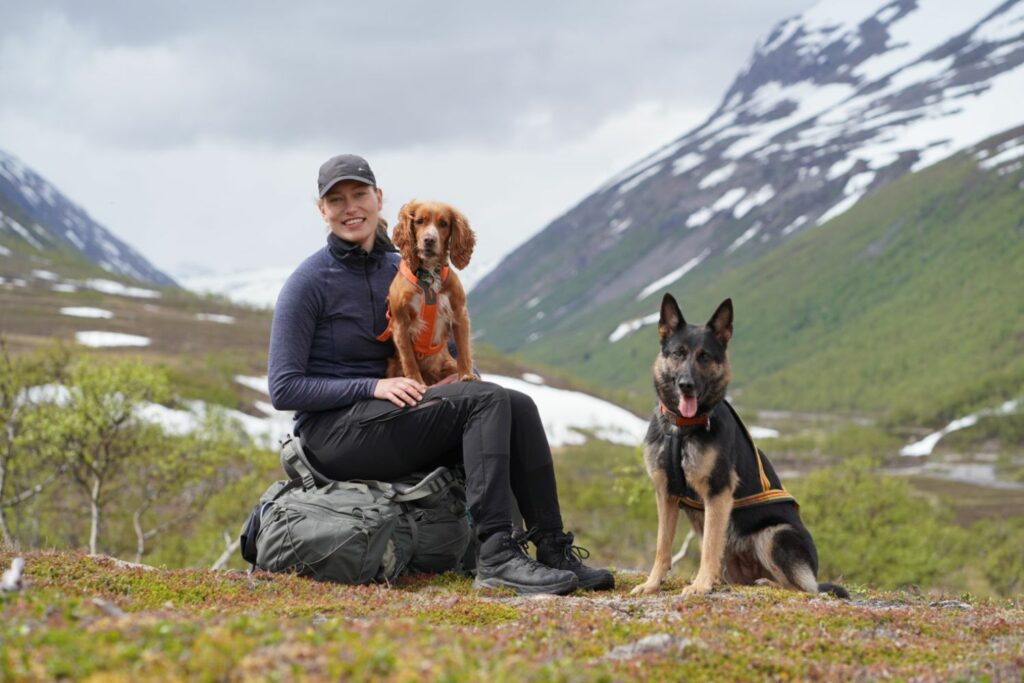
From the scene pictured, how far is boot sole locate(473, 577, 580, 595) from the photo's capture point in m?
7.81

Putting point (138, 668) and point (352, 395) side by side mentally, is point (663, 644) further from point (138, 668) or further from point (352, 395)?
point (352, 395)

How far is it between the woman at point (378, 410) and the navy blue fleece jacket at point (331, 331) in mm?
11

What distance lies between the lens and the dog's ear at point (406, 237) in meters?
8.62

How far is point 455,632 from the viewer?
216 inches

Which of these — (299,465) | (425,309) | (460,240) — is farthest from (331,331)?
(460,240)

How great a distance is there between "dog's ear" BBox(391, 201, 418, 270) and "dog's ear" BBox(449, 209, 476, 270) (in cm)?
41

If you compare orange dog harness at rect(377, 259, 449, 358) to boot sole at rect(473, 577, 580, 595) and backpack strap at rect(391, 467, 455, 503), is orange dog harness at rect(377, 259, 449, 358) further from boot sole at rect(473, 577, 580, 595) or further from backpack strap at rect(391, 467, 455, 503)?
boot sole at rect(473, 577, 580, 595)

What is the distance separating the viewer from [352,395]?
834 cm

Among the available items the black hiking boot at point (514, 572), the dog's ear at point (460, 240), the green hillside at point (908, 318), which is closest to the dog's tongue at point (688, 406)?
the black hiking boot at point (514, 572)

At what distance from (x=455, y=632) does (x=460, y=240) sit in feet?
14.3

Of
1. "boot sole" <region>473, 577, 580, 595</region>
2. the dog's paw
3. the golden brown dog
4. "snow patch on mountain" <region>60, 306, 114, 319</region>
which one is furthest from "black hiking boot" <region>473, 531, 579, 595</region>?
"snow patch on mountain" <region>60, 306, 114, 319</region>

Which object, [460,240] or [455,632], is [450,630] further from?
[460,240]

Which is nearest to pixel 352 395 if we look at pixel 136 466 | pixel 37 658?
pixel 37 658

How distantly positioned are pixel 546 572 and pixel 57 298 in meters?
148
